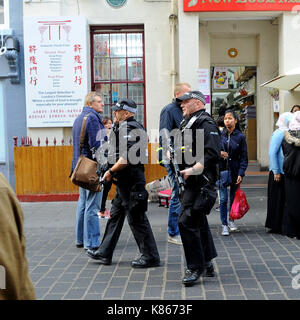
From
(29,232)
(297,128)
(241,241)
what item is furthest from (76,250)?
(297,128)

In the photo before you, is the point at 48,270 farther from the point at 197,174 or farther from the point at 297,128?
the point at 297,128

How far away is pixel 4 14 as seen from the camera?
36.0 ft

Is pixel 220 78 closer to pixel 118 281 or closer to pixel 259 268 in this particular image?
pixel 259 268

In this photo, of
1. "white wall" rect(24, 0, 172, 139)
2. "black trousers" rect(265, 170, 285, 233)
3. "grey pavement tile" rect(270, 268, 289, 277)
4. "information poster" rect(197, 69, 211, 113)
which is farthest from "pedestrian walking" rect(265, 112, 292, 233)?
"white wall" rect(24, 0, 172, 139)

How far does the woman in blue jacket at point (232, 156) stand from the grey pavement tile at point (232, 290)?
7.58ft

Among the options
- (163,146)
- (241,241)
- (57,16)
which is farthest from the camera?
(57,16)

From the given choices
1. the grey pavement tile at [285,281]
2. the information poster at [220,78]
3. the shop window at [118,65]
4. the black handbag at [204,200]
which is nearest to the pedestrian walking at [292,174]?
the grey pavement tile at [285,281]

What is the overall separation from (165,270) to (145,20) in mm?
7349

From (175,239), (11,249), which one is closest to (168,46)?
(175,239)

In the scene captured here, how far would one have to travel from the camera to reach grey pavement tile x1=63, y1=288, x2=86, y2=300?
4270mm

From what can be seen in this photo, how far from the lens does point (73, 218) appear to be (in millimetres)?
8391

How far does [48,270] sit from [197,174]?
2.14 m

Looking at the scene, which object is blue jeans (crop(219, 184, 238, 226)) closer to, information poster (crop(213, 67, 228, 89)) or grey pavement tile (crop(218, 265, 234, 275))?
grey pavement tile (crop(218, 265, 234, 275))

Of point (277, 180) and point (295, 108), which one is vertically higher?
point (295, 108)
